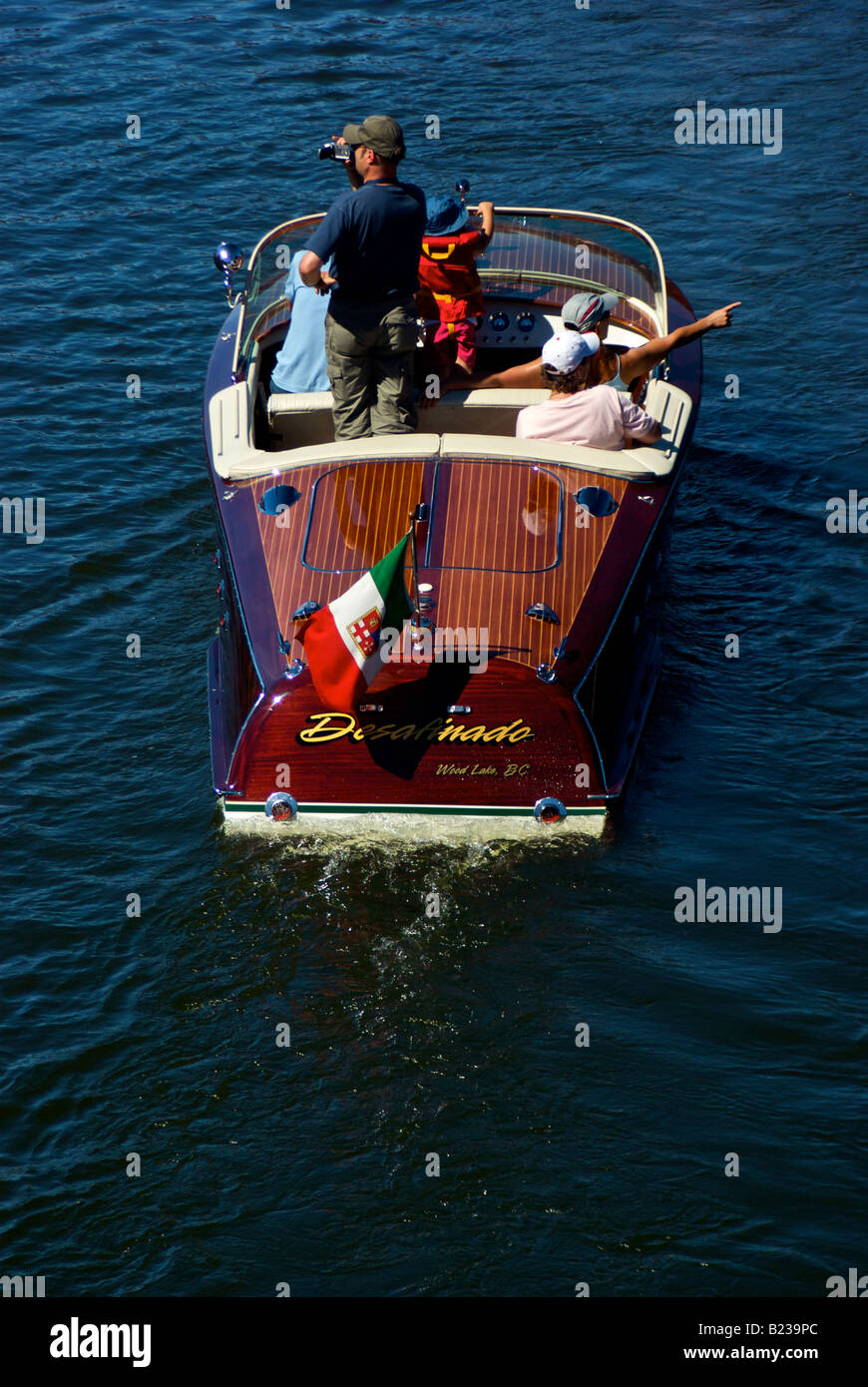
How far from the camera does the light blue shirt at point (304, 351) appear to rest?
6.70 metres

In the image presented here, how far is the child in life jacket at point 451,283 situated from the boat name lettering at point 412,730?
7.85 feet

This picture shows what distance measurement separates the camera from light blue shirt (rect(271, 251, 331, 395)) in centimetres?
670

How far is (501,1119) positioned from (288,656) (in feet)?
5.65

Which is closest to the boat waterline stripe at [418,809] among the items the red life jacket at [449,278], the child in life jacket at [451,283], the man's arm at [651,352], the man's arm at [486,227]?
the man's arm at [651,352]

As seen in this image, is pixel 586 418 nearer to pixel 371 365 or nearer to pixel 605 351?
pixel 605 351

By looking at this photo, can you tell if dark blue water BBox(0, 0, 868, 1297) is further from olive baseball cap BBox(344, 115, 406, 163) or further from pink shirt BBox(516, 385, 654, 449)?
olive baseball cap BBox(344, 115, 406, 163)

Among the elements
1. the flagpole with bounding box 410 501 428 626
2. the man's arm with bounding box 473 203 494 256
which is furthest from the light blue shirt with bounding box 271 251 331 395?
the flagpole with bounding box 410 501 428 626

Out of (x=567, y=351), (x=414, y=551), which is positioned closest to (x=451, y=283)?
(x=567, y=351)

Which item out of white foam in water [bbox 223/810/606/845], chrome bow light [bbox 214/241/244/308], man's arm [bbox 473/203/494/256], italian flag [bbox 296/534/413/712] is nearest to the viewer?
italian flag [bbox 296/534/413/712]

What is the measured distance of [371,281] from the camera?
227 inches

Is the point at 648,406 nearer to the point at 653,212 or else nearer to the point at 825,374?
the point at 825,374

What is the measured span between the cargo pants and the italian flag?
4.54 ft

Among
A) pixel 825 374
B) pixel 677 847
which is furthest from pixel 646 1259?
pixel 825 374

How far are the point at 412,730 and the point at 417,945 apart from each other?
2.47 ft
